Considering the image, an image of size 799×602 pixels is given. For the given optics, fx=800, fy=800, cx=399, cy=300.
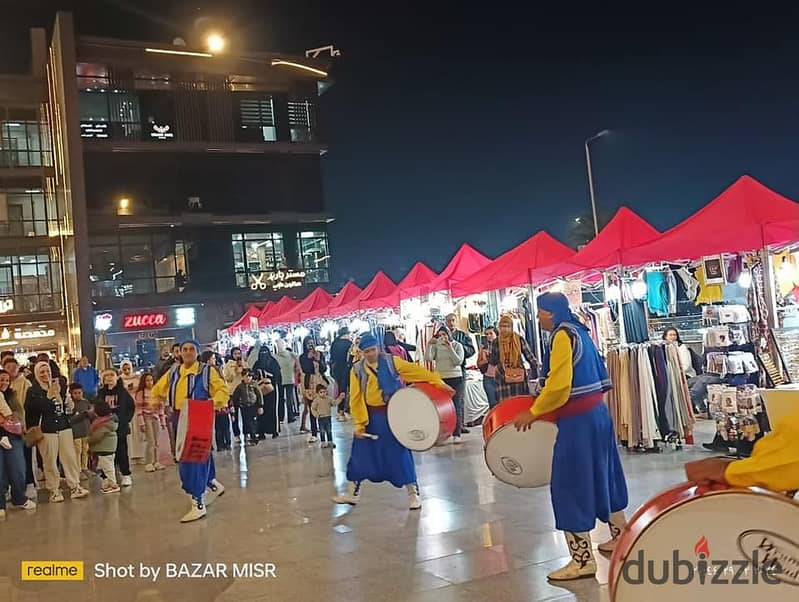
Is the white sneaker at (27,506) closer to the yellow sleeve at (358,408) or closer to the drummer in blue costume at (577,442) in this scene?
the yellow sleeve at (358,408)

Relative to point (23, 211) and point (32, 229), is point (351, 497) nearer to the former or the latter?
point (32, 229)

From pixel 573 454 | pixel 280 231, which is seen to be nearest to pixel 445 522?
pixel 573 454

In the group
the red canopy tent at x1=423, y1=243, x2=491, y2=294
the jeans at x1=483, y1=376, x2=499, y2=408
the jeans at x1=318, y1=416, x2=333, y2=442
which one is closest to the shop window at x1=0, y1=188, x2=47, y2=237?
the red canopy tent at x1=423, y1=243, x2=491, y2=294

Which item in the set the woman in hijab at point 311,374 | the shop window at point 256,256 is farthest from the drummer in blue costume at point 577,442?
the shop window at point 256,256

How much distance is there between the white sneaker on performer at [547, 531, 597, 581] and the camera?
16.3ft

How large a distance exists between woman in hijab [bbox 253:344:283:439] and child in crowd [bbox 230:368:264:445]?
0.21 meters

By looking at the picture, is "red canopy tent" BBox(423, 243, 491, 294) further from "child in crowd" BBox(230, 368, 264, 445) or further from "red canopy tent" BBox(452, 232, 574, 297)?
"child in crowd" BBox(230, 368, 264, 445)

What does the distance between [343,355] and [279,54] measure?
25935 mm

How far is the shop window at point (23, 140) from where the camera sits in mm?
29891

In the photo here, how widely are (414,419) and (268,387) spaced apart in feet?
24.7

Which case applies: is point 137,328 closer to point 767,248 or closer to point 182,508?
point 182,508

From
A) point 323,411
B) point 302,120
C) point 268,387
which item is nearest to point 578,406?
point 323,411

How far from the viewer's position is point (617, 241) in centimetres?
1032

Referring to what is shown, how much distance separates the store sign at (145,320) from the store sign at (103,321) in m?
0.56
